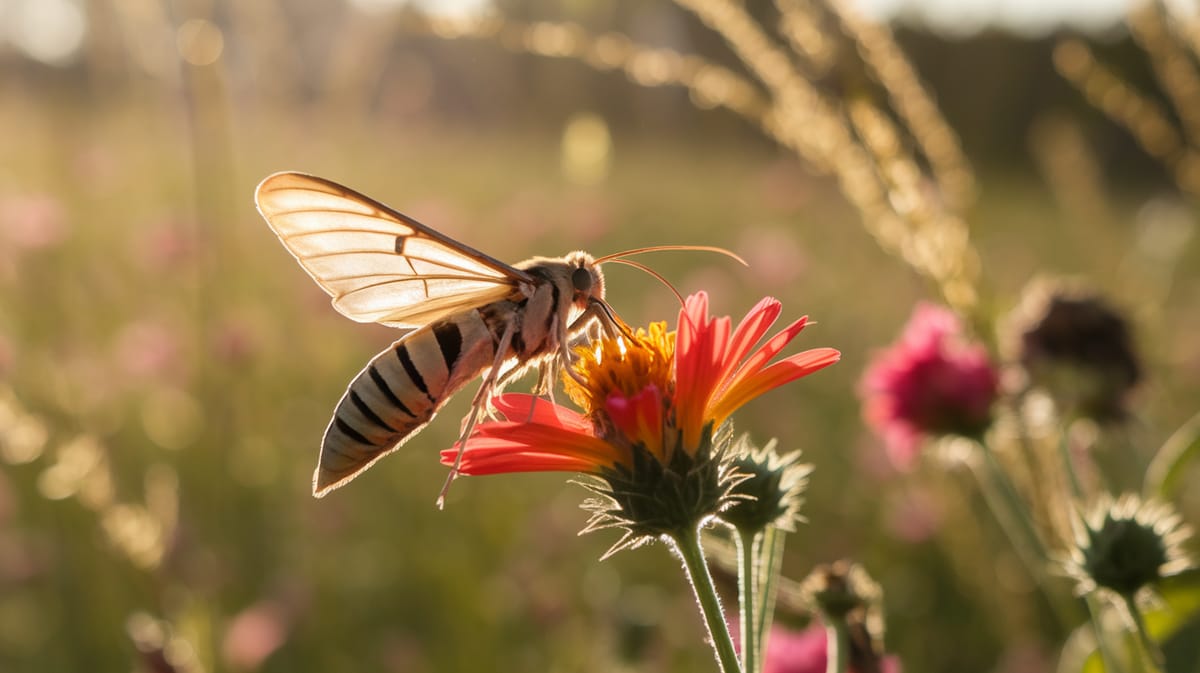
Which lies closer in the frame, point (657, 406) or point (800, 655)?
point (657, 406)

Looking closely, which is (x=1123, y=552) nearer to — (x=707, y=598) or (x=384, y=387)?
(x=707, y=598)

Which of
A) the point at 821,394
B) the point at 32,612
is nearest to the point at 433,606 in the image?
the point at 32,612

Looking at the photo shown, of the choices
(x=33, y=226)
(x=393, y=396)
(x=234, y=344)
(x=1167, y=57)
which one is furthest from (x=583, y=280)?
(x=33, y=226)

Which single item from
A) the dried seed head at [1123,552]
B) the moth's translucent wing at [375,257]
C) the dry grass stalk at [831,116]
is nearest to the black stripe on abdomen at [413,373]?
the moth's translucent wing at [375,257]

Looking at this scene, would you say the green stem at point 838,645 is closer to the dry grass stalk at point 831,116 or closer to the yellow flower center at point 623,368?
the yellow flower center at point 623,368

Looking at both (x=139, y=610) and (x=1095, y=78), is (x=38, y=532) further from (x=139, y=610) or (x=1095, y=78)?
(x=1095, y=78)

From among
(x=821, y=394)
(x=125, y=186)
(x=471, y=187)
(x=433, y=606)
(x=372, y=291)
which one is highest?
(x=471, y=187)
